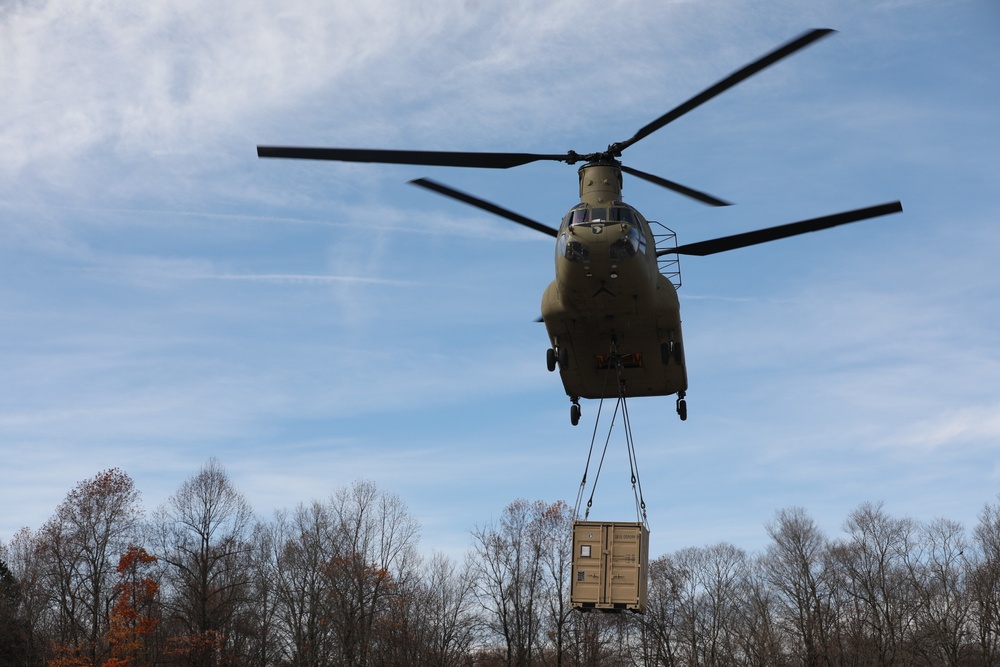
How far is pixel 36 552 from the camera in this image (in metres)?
63.1

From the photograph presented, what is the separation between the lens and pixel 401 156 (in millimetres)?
19156

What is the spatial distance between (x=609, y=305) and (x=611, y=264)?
1341mm

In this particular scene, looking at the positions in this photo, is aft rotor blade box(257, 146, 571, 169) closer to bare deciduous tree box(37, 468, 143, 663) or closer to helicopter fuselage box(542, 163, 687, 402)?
helicopter fuselage box(542, 163, 687, 402)

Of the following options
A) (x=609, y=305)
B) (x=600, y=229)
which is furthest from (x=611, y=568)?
(x=600, y=229)

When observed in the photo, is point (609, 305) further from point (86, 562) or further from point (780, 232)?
point (86, 562)

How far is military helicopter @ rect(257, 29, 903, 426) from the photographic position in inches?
736

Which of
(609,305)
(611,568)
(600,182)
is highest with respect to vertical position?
(600,182)

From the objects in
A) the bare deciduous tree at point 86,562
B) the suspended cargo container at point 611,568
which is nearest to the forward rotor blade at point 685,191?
the suspended cargo container at point 611,568

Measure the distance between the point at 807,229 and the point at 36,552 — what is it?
188 feet

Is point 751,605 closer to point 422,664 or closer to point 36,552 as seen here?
point 422,664

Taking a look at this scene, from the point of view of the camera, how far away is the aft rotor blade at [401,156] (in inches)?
742

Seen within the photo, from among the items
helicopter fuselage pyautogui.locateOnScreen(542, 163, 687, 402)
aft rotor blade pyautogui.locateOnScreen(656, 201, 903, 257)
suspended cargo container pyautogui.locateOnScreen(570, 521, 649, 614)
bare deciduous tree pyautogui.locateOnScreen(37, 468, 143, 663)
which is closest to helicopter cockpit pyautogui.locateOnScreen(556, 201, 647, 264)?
helicopter fuselage pyautogui.locateOnScreen(542, 163, 687, 402)

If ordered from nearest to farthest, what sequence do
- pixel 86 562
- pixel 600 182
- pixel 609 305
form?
pixel 609 305 → pixel 600 182 → pixel 86 562

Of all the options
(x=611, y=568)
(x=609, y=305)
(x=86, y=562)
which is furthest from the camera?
(x=86, y=562)
